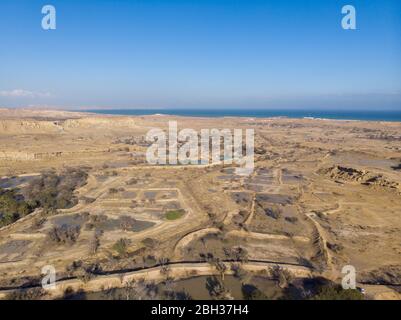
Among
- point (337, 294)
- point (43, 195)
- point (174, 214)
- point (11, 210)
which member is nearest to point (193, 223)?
point (174, 214)

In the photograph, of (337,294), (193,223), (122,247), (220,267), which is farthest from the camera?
(193,223)

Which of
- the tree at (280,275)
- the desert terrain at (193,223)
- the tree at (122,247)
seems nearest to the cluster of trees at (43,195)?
the desert terrain at (193,223)

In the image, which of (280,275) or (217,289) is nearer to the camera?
(217,289)

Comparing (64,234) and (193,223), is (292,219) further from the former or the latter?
(64,234)

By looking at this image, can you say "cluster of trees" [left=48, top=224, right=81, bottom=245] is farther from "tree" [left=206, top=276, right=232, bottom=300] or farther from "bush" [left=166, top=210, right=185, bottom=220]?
"tree" [left=206, top=276, right=232, bottom=300]

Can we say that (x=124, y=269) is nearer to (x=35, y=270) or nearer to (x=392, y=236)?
(x=35, y=270)

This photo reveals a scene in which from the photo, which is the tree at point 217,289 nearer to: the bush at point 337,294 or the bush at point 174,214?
the bush at point 337,294

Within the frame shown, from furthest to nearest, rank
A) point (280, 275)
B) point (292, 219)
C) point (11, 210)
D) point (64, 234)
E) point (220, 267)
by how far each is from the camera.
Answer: point (11, 210), point (292, 219), point (64, 234), point (220, 267), point (280, 275)
